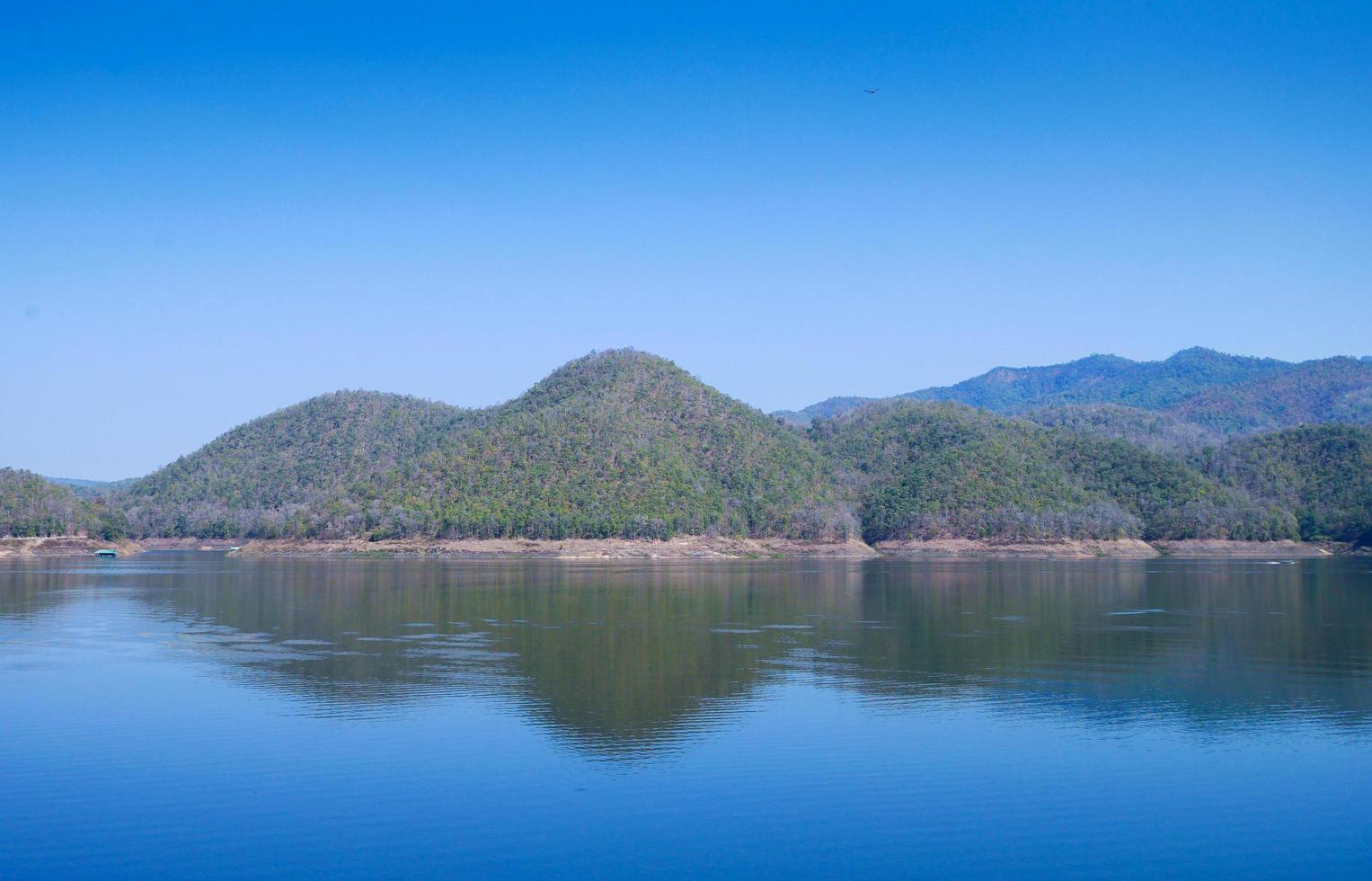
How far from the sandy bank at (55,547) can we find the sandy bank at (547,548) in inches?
785

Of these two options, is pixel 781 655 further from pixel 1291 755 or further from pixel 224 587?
pixel 224 587

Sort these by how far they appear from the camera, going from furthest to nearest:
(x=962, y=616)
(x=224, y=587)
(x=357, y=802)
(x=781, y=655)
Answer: (x=224, y=587)
(x=962, y=616)
(x=781, y=655)
(x=357, y=802)

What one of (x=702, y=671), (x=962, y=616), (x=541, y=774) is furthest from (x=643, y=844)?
(x=962, y=616)

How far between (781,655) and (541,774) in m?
22.0

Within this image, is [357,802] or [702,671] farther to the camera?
[702,671]

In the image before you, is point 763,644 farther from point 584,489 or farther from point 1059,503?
point 1059,503

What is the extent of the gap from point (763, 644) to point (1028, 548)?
12608cm

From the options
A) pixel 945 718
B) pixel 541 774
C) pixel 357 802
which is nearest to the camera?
pixel 357 802

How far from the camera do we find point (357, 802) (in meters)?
24.5

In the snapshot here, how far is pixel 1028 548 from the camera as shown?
16775cm

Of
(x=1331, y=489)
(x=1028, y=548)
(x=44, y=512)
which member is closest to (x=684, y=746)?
(x=1028, y=548)

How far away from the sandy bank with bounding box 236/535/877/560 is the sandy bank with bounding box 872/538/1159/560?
14652mm

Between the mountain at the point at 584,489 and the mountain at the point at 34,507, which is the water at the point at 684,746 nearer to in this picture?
the mountain at the point at 584,489

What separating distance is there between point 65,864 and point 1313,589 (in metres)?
90.6
